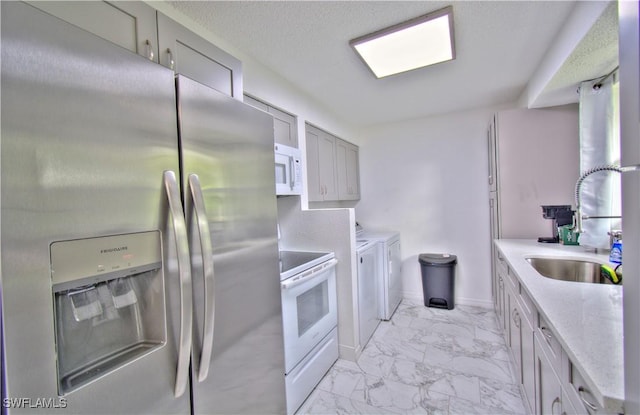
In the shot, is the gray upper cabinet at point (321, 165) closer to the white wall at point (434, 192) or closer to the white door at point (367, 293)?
the white door at point (367, 293)

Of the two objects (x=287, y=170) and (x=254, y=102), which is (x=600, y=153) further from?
(x=254, y=102)

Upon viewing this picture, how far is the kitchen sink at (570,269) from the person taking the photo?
1.74 meters

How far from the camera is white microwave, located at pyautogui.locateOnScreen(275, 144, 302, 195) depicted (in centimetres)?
208

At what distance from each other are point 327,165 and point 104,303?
2.50 metres

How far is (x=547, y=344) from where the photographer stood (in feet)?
3.66

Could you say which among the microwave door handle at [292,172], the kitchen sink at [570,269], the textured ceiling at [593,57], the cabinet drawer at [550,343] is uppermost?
the textured ceiling at [593,57]

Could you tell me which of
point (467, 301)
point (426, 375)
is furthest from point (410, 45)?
point (467, 301)

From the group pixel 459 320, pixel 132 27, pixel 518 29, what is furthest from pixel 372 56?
pixel 459 320

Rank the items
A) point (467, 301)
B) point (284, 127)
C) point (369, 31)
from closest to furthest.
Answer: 1. point (369, 31)
2. point (284, 127)
3. point (467, 301)

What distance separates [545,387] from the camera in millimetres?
1184

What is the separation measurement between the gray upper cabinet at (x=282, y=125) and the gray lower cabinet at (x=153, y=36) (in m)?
0.65

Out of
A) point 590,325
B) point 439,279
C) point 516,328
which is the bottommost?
point 439,279

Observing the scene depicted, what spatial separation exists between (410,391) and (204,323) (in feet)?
5.58

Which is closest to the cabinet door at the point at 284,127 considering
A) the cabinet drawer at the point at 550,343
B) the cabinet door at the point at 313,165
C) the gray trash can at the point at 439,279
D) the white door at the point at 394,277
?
the cabinet door at the point at 313,165
